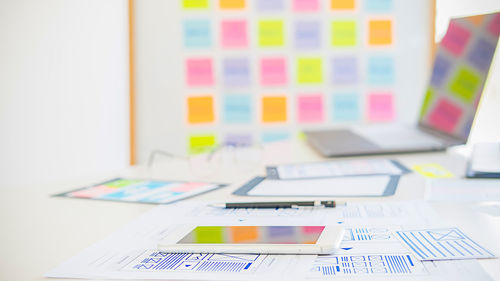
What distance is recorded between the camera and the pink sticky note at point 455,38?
1.42m

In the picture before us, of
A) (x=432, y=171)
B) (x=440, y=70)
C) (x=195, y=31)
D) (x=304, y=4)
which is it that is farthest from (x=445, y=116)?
(x=195, y=31)

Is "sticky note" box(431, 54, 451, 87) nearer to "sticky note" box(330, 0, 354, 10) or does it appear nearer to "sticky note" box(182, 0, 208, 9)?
"sticky note" box(330, 0, 354, 10)

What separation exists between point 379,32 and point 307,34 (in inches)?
16.6

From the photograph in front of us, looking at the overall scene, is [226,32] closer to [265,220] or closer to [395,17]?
[395,17]

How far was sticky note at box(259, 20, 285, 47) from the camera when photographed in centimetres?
305

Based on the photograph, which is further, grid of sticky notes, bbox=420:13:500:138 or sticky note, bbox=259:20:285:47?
sticky note, bbox=259:20:285:47

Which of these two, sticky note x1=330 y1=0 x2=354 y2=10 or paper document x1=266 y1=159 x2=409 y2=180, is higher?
sticky note x1=330 y1=0 x2=354 y2=10

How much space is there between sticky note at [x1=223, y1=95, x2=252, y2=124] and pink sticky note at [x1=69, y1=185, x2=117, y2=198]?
2119 mm

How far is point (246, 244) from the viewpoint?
56 centimetres

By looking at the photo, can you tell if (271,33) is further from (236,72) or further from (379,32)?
(379,32)

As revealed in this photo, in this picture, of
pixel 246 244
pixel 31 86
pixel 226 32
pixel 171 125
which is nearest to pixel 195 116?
pixel 171 125

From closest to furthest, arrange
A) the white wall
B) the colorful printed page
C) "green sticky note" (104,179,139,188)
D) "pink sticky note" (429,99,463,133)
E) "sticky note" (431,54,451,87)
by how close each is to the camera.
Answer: the colorful printed page → "green sticky note" (104,179,139,188) → "pink sticky note" (429,99,463,133) → "sticky note" (431,54,451,87) → the white wall

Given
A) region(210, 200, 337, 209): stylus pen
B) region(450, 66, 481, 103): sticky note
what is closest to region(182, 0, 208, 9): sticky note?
region(450, 66, 481, 103): sticky note

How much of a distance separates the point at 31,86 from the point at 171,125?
2.94 ft
